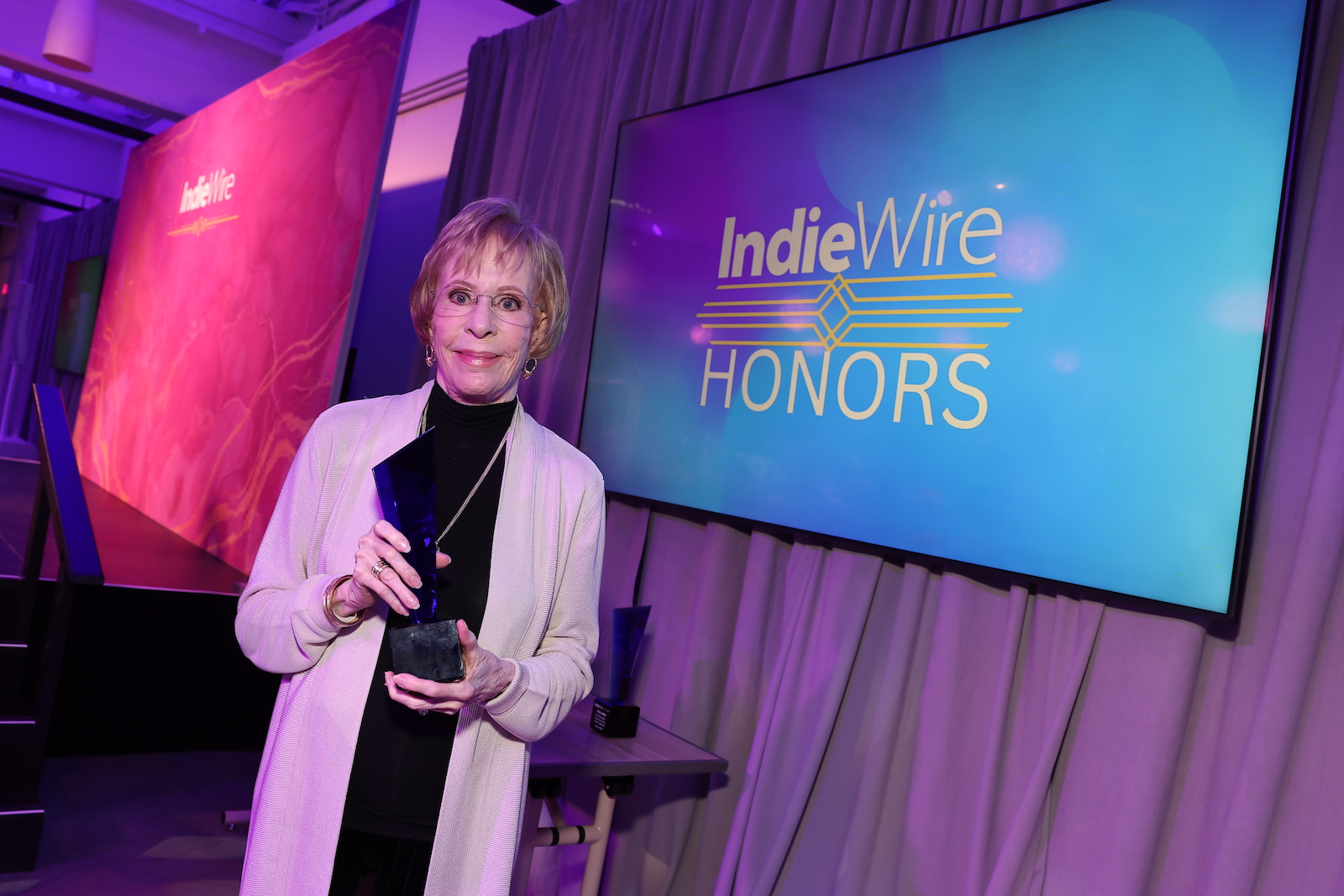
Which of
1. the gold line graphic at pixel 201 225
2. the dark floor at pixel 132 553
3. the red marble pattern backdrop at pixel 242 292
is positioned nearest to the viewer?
the dark floor at pixel 132 553

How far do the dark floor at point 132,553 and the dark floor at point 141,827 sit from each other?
2.27 feet

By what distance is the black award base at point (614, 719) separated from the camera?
230cm

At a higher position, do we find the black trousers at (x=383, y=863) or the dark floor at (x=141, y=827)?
the black trousers at (x=383, y=863)

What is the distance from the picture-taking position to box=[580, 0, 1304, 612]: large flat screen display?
66.6 inches

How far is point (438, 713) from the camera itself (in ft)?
4.27

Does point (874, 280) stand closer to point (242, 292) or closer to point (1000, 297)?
point (1000, 297)

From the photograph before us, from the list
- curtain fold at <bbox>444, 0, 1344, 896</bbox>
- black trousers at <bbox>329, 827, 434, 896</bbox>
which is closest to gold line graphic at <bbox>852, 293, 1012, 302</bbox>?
curtain fold at <bbox>444, 0, 1344, 896</bbox>

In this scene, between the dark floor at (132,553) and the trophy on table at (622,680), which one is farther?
the dark floor at (132,553)

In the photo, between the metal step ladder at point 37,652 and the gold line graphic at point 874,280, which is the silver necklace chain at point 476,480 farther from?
the metal step ladder at point 37,652

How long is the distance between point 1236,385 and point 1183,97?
58 centimetres

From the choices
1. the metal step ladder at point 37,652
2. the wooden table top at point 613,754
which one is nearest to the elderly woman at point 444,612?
the wooden table top at point 613,754

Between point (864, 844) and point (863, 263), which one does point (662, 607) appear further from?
point (863, 263)

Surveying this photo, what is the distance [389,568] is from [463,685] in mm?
160

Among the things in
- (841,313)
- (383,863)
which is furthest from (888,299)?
(383,863)
